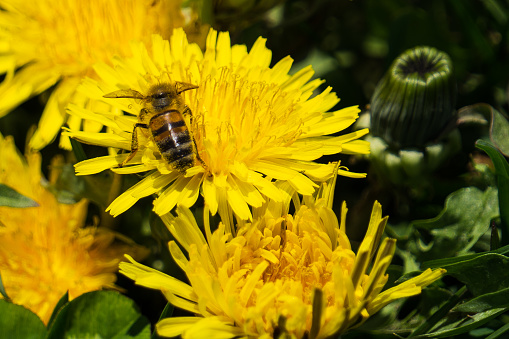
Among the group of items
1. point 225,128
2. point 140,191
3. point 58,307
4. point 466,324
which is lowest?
point 466,324

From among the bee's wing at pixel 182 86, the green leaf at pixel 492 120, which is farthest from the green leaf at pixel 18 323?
the green leaf at pixel 492 120

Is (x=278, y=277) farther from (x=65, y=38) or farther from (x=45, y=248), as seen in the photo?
(x=65, y=38)

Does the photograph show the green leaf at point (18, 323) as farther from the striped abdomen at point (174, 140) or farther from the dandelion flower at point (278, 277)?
the striped abdomen at point (174, 140)

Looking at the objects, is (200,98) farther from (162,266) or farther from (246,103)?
(162,266)

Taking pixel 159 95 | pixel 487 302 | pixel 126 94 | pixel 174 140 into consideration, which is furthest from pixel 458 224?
pixel 126 94

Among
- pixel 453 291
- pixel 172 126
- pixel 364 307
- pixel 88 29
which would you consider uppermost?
pixel 88 29

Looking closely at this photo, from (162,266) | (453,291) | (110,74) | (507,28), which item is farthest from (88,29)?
(507,28)
